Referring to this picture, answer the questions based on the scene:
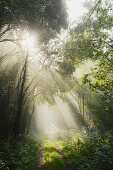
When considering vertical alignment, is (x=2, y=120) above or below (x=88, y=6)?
below

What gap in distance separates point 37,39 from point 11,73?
4679 millimetres

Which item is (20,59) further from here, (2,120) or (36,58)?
(2,120)

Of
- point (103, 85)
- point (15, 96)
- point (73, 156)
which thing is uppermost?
point (15, 96)

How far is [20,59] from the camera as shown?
12328 mm

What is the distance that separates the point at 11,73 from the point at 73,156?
381 inches

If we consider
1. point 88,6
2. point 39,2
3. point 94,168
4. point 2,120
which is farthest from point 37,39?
point 94,168

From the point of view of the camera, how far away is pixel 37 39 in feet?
29.7

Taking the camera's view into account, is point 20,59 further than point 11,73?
Yes

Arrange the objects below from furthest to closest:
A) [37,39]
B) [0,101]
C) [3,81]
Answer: [0,101], [3,81], [37,39]

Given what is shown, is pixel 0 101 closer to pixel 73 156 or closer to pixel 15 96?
pixel 15 96

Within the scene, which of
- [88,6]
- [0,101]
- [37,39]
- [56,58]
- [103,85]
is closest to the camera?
[103,85]

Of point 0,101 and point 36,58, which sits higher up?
point 36,58

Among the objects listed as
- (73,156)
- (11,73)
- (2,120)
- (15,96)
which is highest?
(11,73)

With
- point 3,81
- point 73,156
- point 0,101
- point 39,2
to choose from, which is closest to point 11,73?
point 3,81
